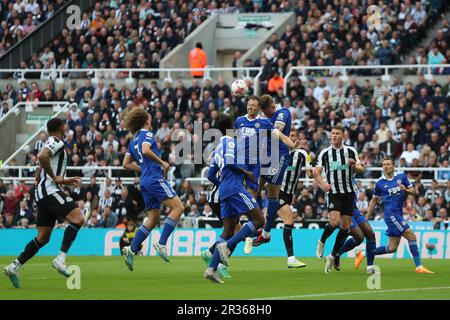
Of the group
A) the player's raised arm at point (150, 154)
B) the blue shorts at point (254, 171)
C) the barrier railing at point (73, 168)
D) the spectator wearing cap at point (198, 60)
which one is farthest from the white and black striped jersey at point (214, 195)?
the spectator wearing cap at point (198, 60)

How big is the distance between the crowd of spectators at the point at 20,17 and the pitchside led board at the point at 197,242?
14420 mm

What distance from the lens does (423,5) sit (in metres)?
36.5

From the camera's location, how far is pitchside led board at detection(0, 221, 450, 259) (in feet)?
90.4

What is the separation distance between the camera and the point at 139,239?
18266mm

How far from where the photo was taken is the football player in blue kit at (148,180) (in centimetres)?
1820

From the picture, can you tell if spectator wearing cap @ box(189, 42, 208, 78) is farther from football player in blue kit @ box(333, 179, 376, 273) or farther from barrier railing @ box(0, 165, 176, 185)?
football player in blue kit @ box(333, 179, 376, 273)

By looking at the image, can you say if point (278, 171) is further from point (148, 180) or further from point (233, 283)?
point (233, 283)

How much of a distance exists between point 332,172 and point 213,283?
3.80m

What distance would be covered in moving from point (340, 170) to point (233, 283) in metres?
3.63

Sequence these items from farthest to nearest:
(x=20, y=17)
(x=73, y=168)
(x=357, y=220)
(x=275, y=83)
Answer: (x=20, y=17)
(x=275, y=83)
(x=73, y=168)
(x=357, y=220)

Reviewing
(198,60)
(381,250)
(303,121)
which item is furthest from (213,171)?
(198,60)

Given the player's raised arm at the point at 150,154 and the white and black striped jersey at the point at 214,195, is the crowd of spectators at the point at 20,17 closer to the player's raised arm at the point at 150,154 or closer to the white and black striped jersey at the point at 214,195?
the white and black striped jersey at the point at 214,195

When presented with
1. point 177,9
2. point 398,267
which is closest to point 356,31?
point 177,9

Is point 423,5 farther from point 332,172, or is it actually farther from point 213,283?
point 213,283
